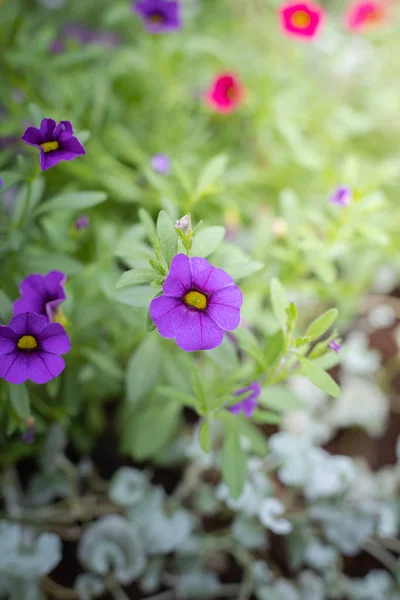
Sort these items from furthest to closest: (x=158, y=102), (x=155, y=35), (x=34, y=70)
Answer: (x=158, y=102) → (x=155, y=35) → (x=34, y=70)

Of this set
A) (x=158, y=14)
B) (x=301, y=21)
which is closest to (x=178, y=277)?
(x=158, y=14)

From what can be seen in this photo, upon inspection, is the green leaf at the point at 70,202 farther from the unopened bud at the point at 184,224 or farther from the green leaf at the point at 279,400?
the green leaf at the point at 279,400

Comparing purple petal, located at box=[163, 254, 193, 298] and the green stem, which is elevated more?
purple petal, located at box=[163, 254, 193, 298]

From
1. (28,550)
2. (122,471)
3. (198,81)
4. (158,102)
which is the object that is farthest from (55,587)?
(198,81)

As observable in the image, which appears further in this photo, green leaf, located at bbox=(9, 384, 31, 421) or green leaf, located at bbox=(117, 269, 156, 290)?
green leaf, located at bbox=(9, 384, 31, 421)

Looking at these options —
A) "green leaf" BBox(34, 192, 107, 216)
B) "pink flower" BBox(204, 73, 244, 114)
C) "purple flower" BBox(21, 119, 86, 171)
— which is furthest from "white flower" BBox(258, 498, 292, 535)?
"pink flower" BBox(204, 73, 244, 114)

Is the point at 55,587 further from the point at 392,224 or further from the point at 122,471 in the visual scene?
the point at 392,224

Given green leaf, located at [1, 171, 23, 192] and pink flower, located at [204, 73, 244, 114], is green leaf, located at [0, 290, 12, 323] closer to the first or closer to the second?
green leaf, located at [1, 171, 23, 192]

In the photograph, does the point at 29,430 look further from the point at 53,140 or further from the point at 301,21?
the point at 301,21
